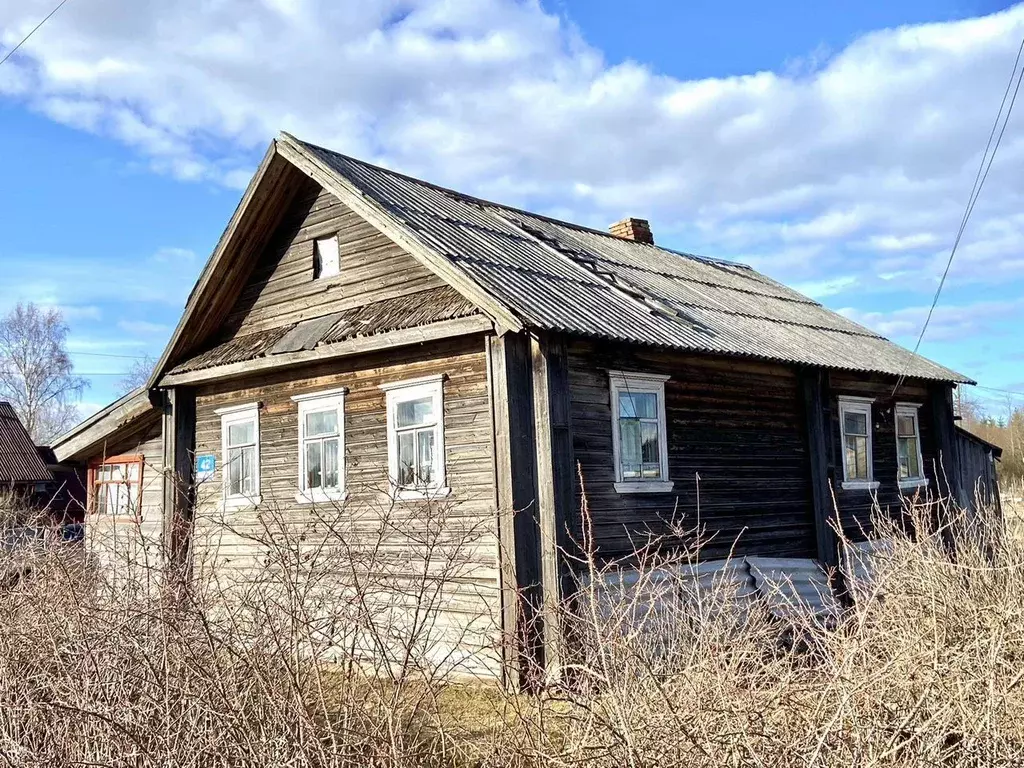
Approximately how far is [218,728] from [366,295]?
25.1 feet

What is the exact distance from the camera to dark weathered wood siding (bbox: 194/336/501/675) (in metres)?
9.66

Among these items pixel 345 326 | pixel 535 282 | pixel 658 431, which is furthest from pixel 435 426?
pixel 658 431

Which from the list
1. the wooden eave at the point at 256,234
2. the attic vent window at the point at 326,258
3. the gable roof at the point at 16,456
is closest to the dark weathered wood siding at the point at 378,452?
the wooden eave at the point at 256,234

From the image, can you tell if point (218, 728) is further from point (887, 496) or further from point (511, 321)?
point (887, 496)

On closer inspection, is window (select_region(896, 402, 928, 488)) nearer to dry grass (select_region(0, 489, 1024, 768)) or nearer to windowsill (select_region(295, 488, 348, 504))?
windowsill (select_region(295, 488, 348, 504))

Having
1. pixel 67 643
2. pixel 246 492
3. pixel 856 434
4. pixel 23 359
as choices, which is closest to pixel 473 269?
pixel 246 492

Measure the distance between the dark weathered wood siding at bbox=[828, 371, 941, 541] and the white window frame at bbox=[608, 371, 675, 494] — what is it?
11.9 ft

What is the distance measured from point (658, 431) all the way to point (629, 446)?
562 mm

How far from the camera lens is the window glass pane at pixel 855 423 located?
14079 millimetres

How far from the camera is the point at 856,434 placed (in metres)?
14.2

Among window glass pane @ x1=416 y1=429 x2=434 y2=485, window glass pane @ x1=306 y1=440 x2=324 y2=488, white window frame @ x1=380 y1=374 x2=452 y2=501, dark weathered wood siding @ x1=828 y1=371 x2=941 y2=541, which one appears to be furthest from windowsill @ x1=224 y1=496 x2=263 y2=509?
dark weathered wood siding @ x1=828 y1=371 x2=941 y2=541

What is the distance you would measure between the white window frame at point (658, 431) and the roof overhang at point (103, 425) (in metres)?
7.42

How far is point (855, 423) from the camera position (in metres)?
14.2

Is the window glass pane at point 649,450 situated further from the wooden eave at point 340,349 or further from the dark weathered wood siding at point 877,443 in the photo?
the dark weathered wood siding at point 877,443
